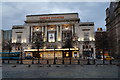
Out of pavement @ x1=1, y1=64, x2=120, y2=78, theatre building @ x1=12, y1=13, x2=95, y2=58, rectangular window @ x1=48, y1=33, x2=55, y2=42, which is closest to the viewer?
pavement @ x1=1, y1=64, x2=120, y2=78

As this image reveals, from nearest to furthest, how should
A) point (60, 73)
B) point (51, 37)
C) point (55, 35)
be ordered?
1. point (60, 73)
2. point (51, 37)
3. point (55, 35)

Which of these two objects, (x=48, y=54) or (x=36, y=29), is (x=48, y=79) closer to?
(x=48, y=54)

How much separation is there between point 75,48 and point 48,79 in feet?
165

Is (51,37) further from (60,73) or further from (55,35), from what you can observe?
(60,73)

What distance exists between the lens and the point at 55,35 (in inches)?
2557

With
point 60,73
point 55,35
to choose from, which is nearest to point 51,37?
point 55,35

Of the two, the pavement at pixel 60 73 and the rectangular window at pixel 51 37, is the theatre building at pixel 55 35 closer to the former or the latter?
the rectangular window at pixel 51 37

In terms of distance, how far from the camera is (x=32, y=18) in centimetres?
6688

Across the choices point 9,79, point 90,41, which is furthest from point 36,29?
point 9,79

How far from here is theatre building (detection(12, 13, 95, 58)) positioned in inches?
→ 2402

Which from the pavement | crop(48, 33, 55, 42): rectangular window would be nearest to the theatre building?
crop(48, 33, 55, 42): rectangular window

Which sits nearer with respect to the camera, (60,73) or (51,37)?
(60,73)

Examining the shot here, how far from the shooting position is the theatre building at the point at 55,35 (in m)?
61.0

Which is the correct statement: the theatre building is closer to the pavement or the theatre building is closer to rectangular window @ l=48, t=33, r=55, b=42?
rectangular window @ l=48, t=33, r=55, b=42
